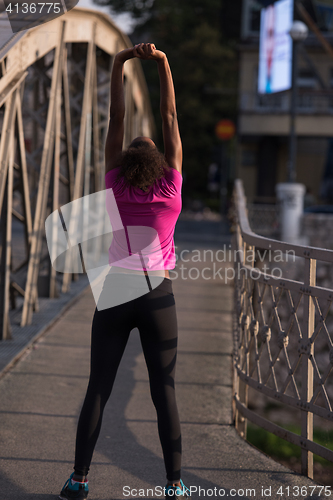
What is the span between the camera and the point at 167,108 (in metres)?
2.95

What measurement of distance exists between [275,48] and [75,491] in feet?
81.3

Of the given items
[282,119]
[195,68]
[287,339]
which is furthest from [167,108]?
[195,68]

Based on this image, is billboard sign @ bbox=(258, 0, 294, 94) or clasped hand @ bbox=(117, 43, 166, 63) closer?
clasped hand @ bbox=(117, 43, 166, 63)

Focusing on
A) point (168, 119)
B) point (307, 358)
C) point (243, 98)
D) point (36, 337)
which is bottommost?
point (36, 337)

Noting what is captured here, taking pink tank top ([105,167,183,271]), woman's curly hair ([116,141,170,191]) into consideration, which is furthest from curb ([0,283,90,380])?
woman's curly hair ([116,141,170,191])

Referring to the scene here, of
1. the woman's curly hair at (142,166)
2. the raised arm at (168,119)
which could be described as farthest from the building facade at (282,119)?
the woman's curly hair at (142,166)

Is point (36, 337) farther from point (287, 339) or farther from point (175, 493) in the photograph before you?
point (175, 493)

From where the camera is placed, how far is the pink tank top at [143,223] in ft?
9.04

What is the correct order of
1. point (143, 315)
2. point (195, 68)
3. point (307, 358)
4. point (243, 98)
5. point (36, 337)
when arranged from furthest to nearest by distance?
point (195, 68)
point (243, 98)
point (36, 337)
point (307, 358)
point (143, 315)

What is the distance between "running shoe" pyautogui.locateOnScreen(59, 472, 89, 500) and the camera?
280cm

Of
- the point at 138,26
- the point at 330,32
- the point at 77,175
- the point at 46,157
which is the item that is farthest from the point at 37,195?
the point at 138,26

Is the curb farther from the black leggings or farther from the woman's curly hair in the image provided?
the woman's curly hair

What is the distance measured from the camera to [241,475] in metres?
→ 3.26

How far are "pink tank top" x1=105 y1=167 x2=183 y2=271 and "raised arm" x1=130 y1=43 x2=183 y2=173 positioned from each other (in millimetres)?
159
